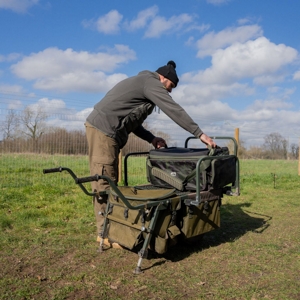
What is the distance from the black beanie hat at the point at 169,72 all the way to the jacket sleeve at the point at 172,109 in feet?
0.96

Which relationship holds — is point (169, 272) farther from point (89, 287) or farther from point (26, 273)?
point (26, 273)

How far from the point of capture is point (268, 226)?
16.0ft

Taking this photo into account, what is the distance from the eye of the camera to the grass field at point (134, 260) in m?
2.71

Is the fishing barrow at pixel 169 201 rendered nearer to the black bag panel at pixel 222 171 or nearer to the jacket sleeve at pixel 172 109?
the black bag panel at pixel 222 171

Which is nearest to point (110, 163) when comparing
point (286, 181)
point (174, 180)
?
point (174, 180)

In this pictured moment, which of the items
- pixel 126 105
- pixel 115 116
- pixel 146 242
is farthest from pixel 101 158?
pixel 146 242

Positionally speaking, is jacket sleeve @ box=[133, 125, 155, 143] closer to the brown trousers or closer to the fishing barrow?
the fishing barrow

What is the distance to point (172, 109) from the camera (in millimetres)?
3367

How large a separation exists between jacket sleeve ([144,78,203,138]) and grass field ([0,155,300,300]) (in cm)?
136

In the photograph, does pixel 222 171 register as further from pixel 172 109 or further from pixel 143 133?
pixel 143 133

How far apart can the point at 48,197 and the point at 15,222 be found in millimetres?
1598

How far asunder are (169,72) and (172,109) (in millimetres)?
539

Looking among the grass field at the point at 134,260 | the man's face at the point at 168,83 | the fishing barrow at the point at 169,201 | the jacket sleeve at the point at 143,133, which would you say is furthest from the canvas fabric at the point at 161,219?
the man's face at the point at 168,83

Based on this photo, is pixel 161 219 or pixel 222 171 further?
pixel 222 171
